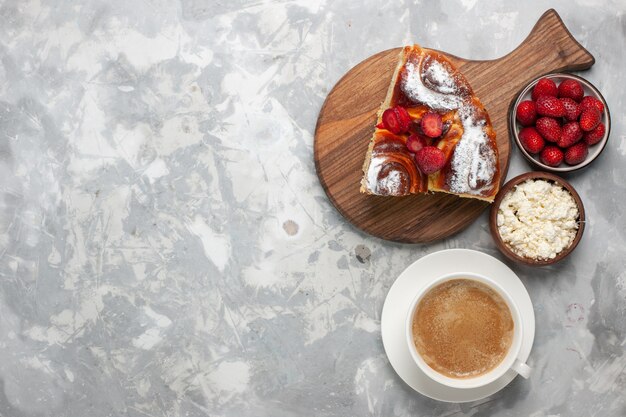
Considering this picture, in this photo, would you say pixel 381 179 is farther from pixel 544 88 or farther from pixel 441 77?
pixel 544 88

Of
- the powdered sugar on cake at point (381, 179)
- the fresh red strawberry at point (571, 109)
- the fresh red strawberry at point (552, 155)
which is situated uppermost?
the fresh red strawberry at point (571, 109)

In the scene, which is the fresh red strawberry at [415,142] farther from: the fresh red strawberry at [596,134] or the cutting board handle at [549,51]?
the fresh red strawberry at [596,134]

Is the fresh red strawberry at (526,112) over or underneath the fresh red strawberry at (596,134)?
over

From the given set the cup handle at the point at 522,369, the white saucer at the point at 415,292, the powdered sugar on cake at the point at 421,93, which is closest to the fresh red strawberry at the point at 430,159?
the powdered sugar on cake at the point at 421,93

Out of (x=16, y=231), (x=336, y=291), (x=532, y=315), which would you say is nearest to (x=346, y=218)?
(x=336, y=291)

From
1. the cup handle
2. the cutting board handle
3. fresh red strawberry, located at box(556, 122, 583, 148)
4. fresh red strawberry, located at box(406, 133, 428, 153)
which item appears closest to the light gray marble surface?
the cutting board handle

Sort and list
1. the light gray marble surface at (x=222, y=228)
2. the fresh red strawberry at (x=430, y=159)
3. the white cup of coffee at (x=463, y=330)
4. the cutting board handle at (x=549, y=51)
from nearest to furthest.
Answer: the fresh red strawberry at (x=430, y=159), the white cup of coffee at (x=463, y=330), the cutting board handle at (x=549, y=51), the light gray marble surface at (x=222, y=228)

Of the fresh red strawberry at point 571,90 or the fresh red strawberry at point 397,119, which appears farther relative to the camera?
the fresh red strawberry at point 571,90

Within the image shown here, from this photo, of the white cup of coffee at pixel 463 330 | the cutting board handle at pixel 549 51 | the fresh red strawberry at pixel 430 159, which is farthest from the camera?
the cutting board handle at pixel 549 51
